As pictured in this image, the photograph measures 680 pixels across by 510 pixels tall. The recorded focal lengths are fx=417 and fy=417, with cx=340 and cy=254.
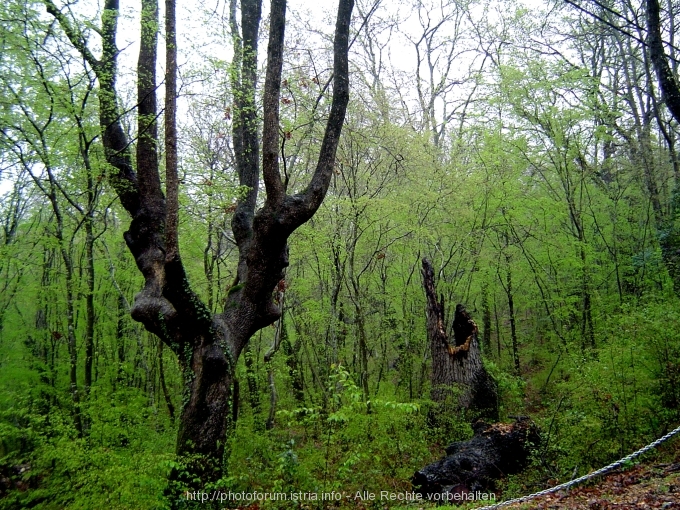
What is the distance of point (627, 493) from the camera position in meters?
3.67

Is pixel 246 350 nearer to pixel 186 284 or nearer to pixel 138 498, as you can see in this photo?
pixel 186 284

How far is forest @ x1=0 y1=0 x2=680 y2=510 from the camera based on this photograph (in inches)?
198

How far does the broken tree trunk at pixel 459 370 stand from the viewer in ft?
25.0

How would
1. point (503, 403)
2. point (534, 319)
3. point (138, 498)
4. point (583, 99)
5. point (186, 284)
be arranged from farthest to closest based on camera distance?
point (534, 319), point (583, 99), point (503, 403), point (186, 284), point (138, 498)

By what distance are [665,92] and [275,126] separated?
18.1 feet

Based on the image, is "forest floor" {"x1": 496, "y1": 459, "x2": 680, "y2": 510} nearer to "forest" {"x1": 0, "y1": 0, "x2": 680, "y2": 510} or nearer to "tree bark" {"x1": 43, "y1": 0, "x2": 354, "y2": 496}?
"forest" {"x1": 0, "y1": 0, "x2": 680, "y2": 510}

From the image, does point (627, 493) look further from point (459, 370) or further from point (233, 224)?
point (233, 224)

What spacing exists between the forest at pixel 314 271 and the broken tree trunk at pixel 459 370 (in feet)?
0.14

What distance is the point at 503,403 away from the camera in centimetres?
853

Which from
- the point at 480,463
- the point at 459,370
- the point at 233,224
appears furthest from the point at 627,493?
the point at 233,224

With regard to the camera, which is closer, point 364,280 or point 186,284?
point 186,284

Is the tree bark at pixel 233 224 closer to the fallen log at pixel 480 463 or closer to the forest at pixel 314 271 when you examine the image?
the forest at pixel 314 271

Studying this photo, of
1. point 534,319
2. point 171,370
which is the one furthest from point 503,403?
point 171,370

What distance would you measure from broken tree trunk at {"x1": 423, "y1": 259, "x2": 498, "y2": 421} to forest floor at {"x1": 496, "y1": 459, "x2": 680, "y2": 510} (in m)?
3.02
